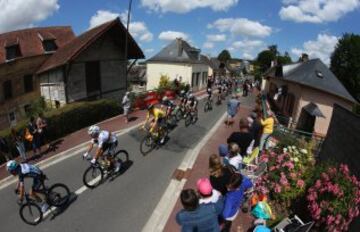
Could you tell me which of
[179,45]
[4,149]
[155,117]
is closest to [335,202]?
[155,117]

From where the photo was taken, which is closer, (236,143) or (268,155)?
(236,143)

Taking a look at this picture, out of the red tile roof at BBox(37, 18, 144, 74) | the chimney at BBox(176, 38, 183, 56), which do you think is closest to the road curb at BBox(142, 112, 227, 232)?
the red tile roof at BBox(37, 18, 144, 74)

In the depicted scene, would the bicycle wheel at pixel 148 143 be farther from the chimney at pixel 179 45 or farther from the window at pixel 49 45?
the chimney at pixel 179 45

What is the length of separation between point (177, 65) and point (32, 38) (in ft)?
67.6

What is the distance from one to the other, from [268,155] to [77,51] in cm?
1474

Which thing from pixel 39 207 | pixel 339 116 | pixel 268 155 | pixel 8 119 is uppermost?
pixel 339 116

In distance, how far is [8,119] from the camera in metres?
26.0

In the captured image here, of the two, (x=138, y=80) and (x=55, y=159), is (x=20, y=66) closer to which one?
(x=55, y=159)

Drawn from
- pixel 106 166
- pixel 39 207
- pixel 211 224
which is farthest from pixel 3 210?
pixel 211 224

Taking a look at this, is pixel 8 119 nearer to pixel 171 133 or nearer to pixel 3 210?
pixel 171 133

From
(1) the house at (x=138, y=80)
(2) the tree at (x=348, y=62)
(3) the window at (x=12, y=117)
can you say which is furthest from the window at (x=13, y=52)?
(2) the tree at (x=348, y=62)

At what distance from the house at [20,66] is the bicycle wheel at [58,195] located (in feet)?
60.9

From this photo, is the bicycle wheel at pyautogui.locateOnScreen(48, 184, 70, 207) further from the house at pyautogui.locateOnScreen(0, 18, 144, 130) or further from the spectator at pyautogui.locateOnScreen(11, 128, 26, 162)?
the house at pyautogui.locateOnScreen(0, 18, 144, 130)

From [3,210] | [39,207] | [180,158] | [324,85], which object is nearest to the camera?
[39,207]
